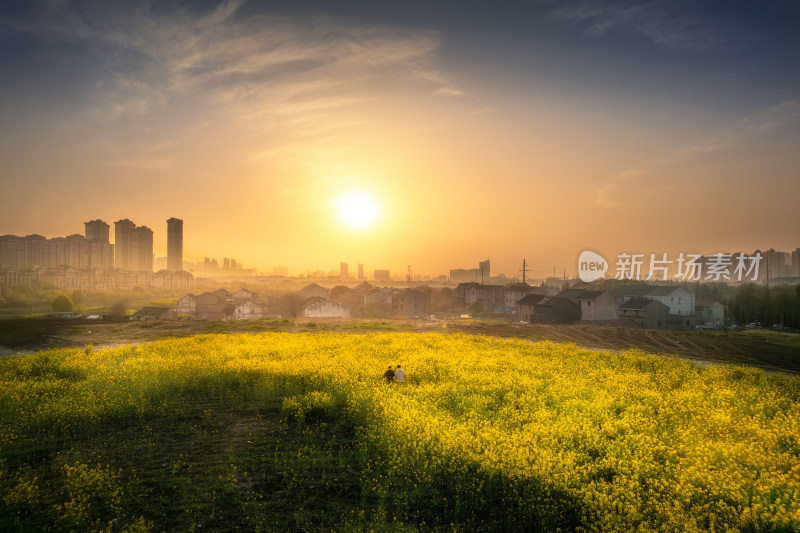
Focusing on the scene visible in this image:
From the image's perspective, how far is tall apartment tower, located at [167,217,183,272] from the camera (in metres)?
170

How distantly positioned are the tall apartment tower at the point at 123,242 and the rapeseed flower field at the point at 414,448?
15136cm

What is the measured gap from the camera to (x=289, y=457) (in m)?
11.2

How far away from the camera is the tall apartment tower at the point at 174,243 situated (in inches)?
6673

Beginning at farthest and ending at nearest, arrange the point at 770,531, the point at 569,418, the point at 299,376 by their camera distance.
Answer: the point at 299,376 < the point at 569,418 < the point at 770,531

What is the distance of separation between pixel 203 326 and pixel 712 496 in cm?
4750

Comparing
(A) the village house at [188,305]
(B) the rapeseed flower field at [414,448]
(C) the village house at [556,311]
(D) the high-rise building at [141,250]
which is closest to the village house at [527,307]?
(C) the village house at [556,311]

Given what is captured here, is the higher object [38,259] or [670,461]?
[38,259]

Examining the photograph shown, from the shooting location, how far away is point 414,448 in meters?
10.4

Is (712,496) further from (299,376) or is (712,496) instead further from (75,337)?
(75,337)

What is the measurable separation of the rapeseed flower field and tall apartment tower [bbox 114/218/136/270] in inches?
5959

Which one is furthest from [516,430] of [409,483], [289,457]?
[289,457]

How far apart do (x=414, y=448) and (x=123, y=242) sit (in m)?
172

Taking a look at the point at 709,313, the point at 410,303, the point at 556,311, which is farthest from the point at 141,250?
the point at 709,313

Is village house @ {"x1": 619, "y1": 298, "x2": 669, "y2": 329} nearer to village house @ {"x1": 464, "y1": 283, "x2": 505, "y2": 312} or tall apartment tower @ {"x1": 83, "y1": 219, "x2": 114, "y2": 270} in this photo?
village house @ {"x1": 464, "y1": 283, "x2": 505, "y2": 312}
